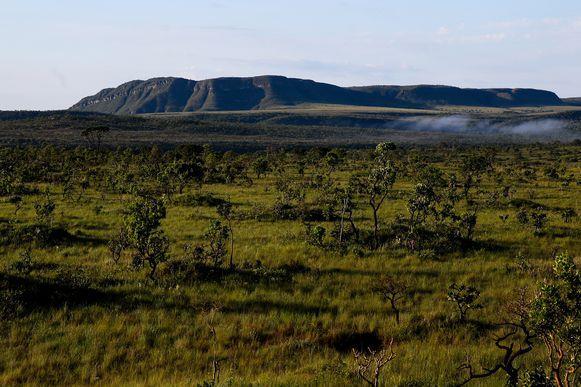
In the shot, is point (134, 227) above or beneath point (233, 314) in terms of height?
above

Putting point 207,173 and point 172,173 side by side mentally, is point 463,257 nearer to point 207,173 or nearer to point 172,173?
point 172,173

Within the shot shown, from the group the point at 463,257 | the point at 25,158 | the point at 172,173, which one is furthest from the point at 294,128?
the point at 463,257

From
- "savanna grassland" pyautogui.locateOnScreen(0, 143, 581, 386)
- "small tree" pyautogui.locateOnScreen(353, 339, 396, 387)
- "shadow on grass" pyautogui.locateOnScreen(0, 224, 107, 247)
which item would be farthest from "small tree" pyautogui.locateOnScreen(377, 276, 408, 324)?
"shadow on grass" pyautogui.locateOnScreen(0, 224, 107, 247)

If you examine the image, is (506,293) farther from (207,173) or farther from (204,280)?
(207,173)

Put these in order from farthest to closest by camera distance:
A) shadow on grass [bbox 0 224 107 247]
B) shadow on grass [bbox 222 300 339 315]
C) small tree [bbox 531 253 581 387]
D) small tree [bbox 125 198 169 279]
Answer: shadow on grass [bbox 0 224 107 247] < small tree [bbox 125 198 169 279] < shadow on grass [bbox 222 300 339 315] < small tree [bbox 531 253 581 387]

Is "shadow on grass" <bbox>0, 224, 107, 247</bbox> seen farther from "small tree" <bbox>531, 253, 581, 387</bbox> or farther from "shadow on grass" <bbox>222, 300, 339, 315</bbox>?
"small tree" <bbox>531, 253, 581, 387</bbox>

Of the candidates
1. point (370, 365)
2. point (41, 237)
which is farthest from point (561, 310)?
point (41, 237)

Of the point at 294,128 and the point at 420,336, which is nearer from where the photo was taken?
the point at 420,336

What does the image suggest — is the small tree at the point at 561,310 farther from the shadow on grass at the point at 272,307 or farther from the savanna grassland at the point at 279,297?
the shadow on grass at the point at 272,307

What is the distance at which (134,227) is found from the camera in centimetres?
1510

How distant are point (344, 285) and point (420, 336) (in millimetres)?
3792

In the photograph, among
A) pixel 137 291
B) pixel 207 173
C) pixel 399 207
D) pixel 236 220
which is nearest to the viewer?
pixel 137 291

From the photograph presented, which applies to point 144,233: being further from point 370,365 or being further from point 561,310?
point 561,310

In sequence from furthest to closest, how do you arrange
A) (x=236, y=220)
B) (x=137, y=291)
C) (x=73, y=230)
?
(x=236, y=220) < (x=73, y=230) < (x=137, y=291)
